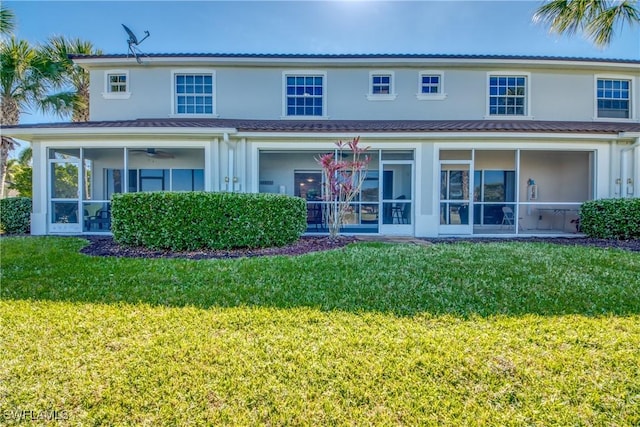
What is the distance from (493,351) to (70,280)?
619 cm

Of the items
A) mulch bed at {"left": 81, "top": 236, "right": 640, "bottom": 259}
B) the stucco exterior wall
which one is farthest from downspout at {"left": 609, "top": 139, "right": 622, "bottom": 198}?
the stucco exterior wall

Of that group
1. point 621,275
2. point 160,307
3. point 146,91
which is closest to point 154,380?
point 160,307

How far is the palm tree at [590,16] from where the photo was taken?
7859mm

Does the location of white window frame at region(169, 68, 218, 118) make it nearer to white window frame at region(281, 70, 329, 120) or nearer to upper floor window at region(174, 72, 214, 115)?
upper floor window at region(174, 72, 214, 115)

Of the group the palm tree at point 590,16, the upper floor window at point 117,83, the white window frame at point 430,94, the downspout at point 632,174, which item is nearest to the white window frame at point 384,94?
the white window frame at point 430,94

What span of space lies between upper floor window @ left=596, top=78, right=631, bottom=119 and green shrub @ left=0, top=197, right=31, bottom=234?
71.9ft

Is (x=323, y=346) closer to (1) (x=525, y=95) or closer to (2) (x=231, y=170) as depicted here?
(2) (x=231, y=170)

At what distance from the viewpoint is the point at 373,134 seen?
10133 mm

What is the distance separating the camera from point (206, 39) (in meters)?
14.3

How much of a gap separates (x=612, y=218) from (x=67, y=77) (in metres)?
22.3

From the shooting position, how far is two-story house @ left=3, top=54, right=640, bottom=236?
1037 centimetres

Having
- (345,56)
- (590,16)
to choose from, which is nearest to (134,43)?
(345,56)

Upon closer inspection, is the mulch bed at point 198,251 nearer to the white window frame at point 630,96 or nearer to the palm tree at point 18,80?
the palm tree at point 18,80

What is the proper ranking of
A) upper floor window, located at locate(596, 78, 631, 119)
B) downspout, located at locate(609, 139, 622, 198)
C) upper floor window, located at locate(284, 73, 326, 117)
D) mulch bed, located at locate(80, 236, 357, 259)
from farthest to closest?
upper floor window, located at locate(596, 78, 631, 119)
upper floor window, located at locate(284, 73, 326, 117)
downspout, located at locate(609, 139, 622, 198)
mulch bed, located at locate(80, 236, 357, 259)
